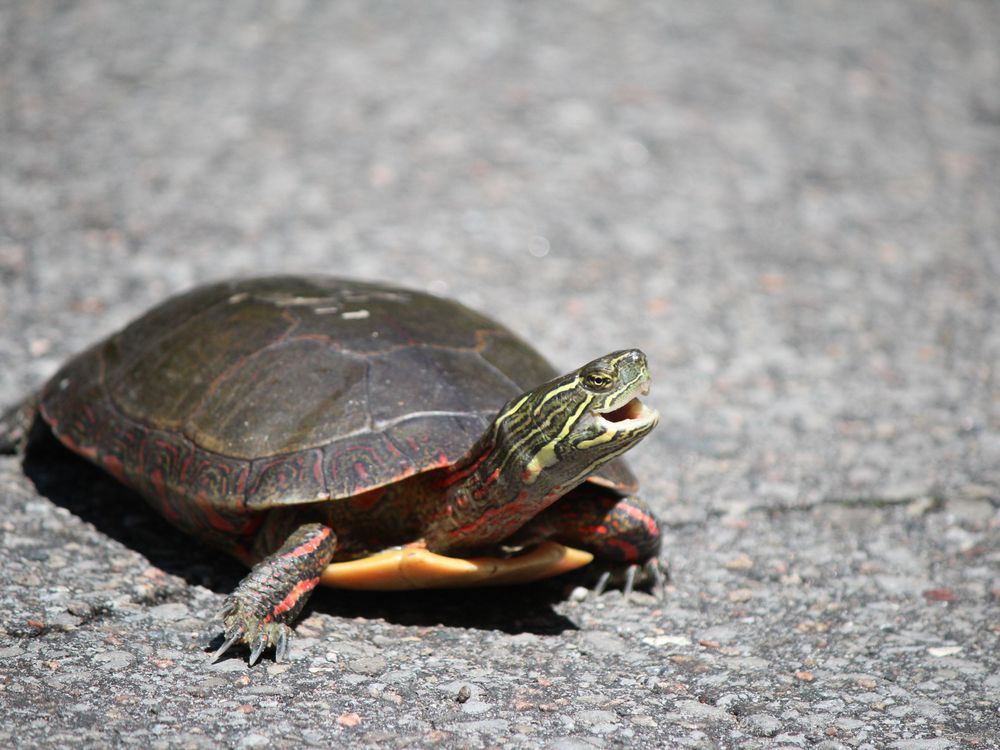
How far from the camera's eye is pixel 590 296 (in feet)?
20.5

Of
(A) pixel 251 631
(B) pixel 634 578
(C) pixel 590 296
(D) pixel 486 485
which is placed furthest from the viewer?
(C) pixel 590 296

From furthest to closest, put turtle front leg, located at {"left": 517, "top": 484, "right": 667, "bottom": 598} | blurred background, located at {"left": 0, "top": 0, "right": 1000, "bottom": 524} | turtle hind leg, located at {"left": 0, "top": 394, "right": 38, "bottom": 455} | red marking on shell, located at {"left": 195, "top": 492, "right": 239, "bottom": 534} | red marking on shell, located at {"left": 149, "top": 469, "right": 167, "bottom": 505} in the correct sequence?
blurred background, located at {"left": 0, "top": 0, "right": 1000, "bottom": 524} → turtle hind leg, located at {"left": 0, "top": 394, "right": 38, "bottom": 455} → turtle front leg, located at {"left": 517, "top": 484, "right": 667, "bottom": 598} → red marking on shell, located at {"left": 149, "top": 469, "right": 167, "bottom": 505} → red marking on shell, located at {"left": 195, "top": 492, "right": 239, "bottom": 534}

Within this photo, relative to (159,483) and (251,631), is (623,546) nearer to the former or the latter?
(251,631)

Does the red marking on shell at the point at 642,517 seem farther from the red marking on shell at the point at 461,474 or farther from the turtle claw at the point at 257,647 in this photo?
the turtle claw at the point at 257,647

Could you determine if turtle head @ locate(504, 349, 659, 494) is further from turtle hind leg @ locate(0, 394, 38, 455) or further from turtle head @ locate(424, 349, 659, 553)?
turtle hind leg @ locate(0, 394, 38, 455)

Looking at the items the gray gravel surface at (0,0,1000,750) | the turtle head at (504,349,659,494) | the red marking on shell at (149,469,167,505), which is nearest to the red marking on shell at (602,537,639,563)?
the gray gravel surface at (0,0,1000,750)

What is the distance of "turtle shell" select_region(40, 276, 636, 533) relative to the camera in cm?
351

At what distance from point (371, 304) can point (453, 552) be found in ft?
3.25

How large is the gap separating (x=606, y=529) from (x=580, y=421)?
72 cm

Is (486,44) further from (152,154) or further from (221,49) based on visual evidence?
(152,154)

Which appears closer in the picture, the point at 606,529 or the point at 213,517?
the point at 213,517

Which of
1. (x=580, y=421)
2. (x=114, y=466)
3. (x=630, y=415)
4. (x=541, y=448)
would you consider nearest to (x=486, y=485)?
(x=541, y=448)

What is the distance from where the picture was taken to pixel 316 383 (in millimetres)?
3699

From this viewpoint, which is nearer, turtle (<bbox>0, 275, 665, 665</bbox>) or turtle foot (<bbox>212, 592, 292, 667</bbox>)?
turtle foot (<bbox>212, 592, 292, 667</bbox>)
